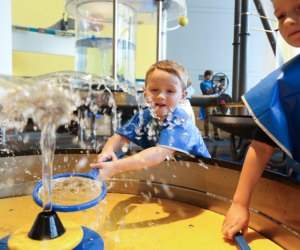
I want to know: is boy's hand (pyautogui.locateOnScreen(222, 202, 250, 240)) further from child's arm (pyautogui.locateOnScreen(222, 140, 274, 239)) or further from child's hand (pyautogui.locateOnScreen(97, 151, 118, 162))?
child's hand (pyautogui.locateOnScreen(97, 151, 118, 162))

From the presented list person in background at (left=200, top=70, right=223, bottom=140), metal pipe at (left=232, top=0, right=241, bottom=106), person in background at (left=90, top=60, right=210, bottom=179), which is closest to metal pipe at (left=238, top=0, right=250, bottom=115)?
metal pipe at (left=232, top=0, right=241, bottom=106)

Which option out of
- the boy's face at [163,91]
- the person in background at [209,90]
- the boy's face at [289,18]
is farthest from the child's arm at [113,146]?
the person in background at [209,90]

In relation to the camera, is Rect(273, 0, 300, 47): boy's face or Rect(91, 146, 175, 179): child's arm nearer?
Rect(273, 0, 300, 47): boy's face

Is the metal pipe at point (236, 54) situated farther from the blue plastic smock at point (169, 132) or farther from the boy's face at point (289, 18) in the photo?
the boy's face at point (289, 18)

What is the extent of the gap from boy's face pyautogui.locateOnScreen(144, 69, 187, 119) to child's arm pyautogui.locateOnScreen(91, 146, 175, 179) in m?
0.11

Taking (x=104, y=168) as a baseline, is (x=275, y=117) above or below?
above

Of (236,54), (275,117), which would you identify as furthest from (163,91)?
(236,54)

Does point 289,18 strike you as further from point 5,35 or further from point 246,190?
point 5,35

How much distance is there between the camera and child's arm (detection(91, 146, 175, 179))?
578 millimetres

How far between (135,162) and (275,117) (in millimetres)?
281

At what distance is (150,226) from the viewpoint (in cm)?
55

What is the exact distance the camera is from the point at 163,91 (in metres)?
0.71

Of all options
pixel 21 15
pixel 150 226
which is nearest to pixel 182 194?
pixel 150 226

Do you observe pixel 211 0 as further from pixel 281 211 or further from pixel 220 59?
pixel 281 211
